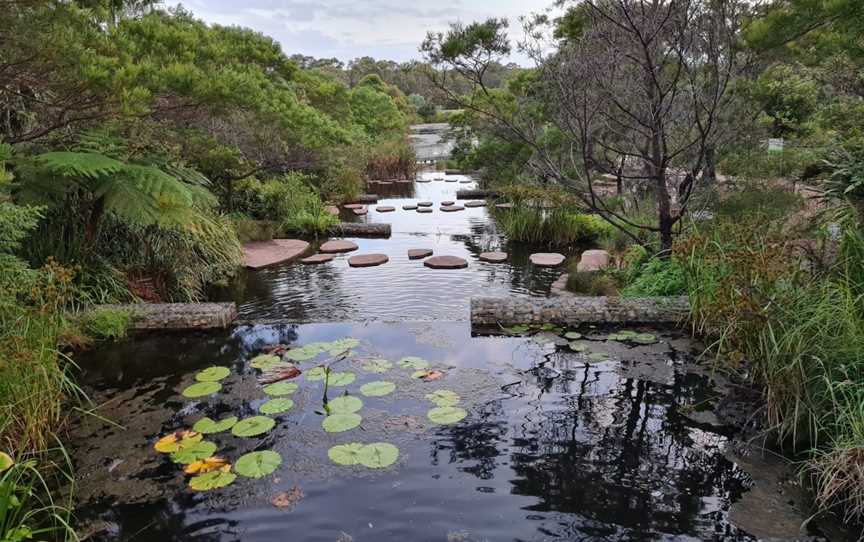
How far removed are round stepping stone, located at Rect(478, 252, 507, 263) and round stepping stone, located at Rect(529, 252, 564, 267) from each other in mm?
435

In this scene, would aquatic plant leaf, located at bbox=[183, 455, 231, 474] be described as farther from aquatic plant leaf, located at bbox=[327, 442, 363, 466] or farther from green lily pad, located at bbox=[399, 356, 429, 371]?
green lily pad, located at bbox=[399, 356, 429, 371]

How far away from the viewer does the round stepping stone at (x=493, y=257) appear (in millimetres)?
8562

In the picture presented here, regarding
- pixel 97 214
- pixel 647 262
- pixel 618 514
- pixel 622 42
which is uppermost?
pixel 622 42

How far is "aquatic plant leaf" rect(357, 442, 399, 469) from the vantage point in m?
3.25

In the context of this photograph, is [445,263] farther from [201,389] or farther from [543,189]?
[201,389]

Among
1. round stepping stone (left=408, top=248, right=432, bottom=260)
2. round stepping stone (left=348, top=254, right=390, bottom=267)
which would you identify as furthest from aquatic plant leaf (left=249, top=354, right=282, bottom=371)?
round stepping stone (left=408, top=248, right=432, bottom=260)

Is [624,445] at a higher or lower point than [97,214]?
lower

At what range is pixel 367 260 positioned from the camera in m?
8.33

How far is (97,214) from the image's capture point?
5.75 meters

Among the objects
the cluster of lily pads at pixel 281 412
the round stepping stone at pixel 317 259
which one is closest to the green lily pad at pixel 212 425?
the cluster of lily pads at pixel 281 412

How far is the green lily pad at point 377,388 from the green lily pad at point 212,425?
2.96 feet

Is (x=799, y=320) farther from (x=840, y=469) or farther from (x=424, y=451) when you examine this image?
(x=424, y=451)

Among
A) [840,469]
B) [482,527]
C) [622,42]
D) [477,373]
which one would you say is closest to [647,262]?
[622,42]

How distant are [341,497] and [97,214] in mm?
4359
